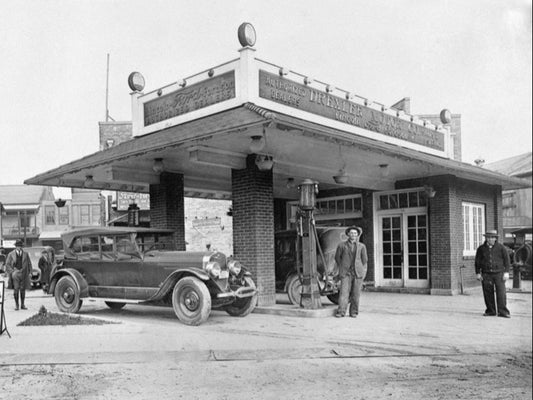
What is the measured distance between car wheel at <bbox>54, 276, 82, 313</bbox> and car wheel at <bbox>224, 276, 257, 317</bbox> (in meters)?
2.87

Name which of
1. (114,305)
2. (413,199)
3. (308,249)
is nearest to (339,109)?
(308,249)

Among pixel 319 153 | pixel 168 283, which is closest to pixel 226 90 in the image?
pixel 319 153

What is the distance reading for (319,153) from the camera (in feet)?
36.6

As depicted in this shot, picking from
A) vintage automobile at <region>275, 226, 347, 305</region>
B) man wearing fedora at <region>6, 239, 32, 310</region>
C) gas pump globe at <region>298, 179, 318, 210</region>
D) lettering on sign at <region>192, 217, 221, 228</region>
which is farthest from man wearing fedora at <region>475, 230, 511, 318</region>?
lettering on sign at <region>192, 217, 221, 228</region>

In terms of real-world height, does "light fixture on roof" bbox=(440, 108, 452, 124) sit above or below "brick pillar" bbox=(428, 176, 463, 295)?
above

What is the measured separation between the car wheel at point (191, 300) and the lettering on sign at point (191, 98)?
326cm

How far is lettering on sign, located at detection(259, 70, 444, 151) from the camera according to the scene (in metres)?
9.66

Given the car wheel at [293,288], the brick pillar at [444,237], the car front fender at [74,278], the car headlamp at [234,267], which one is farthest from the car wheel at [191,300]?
→ the brick pillar at [444,237]

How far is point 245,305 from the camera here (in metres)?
9.73

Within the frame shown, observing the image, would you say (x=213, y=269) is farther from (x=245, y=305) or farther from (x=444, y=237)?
(x=444, y=237)

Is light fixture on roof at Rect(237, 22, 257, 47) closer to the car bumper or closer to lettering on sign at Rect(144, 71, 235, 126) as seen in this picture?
lettering on sign at Rect(144, 71, 235, 126)

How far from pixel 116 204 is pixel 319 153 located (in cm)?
1545

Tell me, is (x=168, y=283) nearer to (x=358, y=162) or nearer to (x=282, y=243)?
(x=282, y=243)

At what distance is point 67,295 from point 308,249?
14.9 feet
